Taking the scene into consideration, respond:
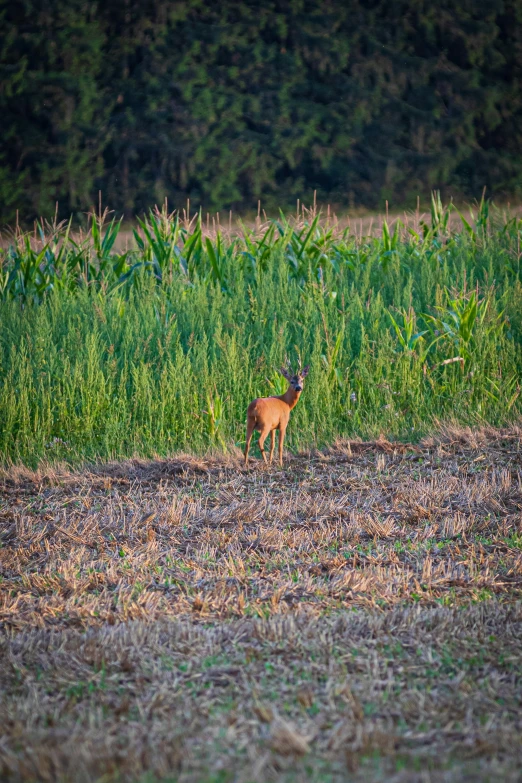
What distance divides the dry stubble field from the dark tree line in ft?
66.8

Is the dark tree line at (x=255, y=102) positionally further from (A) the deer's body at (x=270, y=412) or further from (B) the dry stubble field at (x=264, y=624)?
(B) the dry stubble field at (x=264, y=624)

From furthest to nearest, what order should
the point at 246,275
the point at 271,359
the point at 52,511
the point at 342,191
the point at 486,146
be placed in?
the point at 486,146, the point at 342,191, the point at 246,275, the point at 271,359, the point at 52,511

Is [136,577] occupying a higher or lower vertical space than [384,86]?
lower

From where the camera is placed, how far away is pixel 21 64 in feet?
90.7

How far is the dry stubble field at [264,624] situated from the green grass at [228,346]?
1046 mm

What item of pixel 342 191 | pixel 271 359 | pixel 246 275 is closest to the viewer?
pixel 271 359

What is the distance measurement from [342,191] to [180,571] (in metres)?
23.2

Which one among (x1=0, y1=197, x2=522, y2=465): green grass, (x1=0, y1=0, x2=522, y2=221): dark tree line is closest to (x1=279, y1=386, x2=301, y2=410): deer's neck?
(x1=0, y1=197, x2=522, y2=465): green grass

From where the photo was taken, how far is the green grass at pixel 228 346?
23.7 feet

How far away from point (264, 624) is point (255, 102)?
27020 millimetres

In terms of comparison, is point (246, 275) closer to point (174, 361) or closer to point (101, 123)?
point (174, 361)

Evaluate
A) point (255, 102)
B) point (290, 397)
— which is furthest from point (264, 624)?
point (255, 102)

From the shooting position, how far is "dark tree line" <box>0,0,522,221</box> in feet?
85.9

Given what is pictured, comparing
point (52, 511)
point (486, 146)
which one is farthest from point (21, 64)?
point (52, 511)
